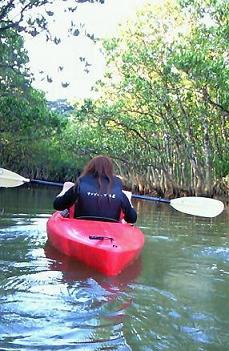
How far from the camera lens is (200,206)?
717 cm

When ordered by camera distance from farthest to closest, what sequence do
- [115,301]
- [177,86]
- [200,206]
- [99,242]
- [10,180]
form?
1. [177,86]
2. [10,180]
3. [200,206]
4. [99,242]
5. [115,301]

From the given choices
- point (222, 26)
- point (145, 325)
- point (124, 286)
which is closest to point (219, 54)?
point (222, 26)

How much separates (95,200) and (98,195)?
10cm

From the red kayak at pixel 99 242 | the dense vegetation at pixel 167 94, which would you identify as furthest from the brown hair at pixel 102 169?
the dense vegetation at pixel 167 94

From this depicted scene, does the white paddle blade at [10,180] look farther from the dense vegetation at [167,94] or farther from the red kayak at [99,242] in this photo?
the dense vegetation at [167,94]

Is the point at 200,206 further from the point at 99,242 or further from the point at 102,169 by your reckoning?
the point at 99,242

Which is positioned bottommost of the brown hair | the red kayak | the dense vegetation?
the red kayak

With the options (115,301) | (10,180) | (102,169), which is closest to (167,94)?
(10,180)

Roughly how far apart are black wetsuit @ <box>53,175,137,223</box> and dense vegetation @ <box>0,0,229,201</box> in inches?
279

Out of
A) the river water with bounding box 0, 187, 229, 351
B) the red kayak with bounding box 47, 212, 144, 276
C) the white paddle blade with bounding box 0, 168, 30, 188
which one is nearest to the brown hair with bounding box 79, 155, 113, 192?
the red kayak with bounding box 47, 212, 144, 276

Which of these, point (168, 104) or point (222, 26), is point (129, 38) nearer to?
point (168, 104)

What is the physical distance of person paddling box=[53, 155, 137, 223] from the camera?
555 cm

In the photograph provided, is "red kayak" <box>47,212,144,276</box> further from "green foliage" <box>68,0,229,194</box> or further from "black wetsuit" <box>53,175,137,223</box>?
"green foliage" <box>68,0,229,194</box>

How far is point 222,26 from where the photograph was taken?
15031 millimetres
